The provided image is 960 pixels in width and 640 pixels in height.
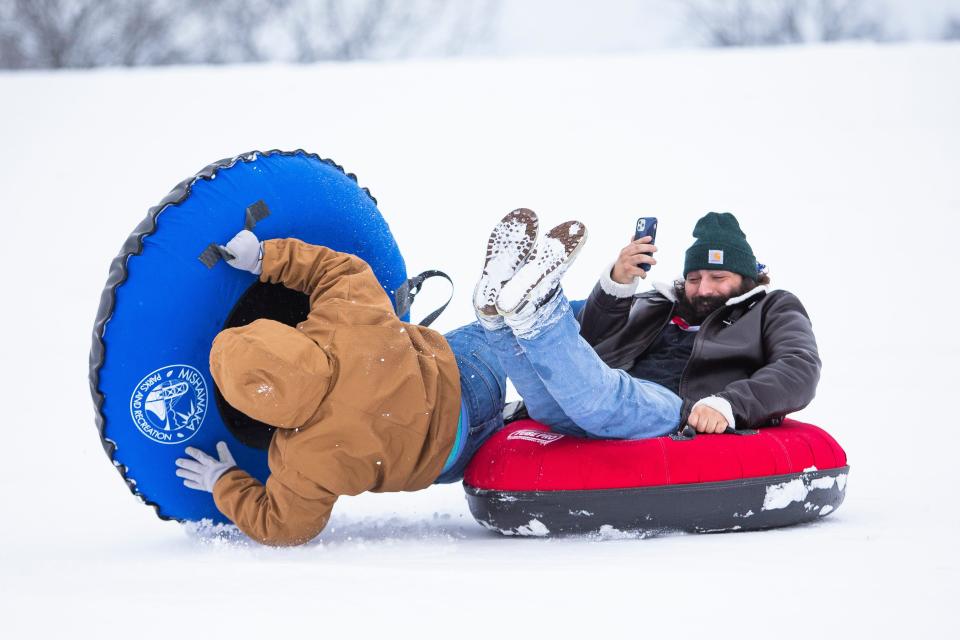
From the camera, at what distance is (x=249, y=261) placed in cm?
297

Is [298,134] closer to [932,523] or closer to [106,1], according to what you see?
[932,523]

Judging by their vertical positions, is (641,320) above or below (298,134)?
below

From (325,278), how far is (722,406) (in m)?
1.24

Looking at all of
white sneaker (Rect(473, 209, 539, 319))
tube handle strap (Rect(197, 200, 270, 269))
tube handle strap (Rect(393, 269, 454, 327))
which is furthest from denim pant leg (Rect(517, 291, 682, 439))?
tube handle strap (Rect(197, 200, 270, 269))

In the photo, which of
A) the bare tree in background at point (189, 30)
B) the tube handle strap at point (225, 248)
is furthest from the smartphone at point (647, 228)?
the bare tree in background at point (189, 30)

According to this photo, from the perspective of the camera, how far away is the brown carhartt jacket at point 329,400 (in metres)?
2.61

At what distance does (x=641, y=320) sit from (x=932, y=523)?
3.86 feet

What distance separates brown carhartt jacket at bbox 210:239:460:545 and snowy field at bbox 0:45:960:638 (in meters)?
0.17

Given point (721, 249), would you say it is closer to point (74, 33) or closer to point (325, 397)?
point (325, 397)

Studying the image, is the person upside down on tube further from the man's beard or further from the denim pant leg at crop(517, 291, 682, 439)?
the man's beard

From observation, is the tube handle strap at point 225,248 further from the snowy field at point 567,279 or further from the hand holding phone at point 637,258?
the hand holding phone at point 637,258

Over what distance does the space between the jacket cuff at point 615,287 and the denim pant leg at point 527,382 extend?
0.73 meters

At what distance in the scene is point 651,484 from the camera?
2.92 m

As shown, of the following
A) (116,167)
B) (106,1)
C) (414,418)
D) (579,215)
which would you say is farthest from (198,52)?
(414,418)
